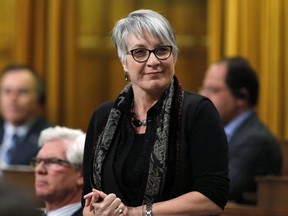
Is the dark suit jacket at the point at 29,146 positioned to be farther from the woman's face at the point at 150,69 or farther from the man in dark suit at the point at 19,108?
the woman's face at the point at 150,69

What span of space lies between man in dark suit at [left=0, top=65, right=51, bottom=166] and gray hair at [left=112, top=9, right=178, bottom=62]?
10.1 ft

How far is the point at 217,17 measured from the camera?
21.9 ft

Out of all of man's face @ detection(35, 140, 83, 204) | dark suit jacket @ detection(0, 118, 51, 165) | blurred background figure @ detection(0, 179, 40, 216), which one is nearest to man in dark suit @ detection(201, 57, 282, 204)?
man's face @ detection(35, 140, 83, 204)

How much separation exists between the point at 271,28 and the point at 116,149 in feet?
13.6

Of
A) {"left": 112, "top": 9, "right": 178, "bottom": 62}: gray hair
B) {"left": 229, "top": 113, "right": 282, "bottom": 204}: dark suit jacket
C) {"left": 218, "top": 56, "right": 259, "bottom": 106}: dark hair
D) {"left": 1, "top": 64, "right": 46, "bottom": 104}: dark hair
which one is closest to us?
{"left": 112, "top": 9, "right": 178, "bottom": 62}: gray hair

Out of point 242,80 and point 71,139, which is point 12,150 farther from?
point 71,139

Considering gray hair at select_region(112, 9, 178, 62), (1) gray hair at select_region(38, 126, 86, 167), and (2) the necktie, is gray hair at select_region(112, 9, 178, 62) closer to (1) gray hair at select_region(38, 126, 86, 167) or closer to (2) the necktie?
(1) gray hair at select_region(38, 126, 86, 167)

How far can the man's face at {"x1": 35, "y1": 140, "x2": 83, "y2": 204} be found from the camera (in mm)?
3516

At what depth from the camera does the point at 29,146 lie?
219 inches

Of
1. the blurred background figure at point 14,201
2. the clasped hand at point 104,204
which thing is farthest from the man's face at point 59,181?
the blurred background figure at point 14,201

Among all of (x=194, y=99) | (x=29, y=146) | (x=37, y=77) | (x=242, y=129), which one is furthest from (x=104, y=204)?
(x=37, y=77)

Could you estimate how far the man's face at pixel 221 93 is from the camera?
496cm

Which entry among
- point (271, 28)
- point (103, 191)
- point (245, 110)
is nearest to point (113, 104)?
point (103, 191)

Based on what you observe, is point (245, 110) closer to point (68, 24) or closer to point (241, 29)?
point (241, 29)
